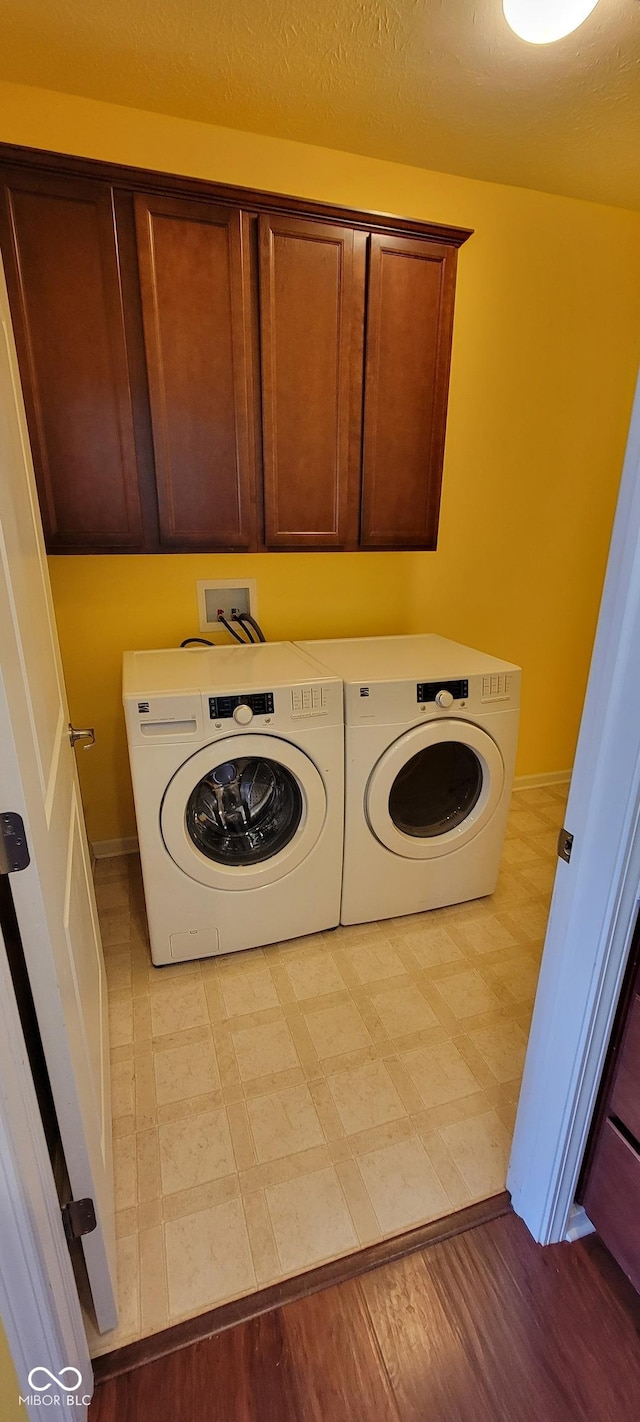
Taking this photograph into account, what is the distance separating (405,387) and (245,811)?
1.46 metres

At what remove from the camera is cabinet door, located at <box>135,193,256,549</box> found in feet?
5.07

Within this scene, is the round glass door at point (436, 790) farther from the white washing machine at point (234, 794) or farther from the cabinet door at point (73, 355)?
the cabinet door at point (73, 355)

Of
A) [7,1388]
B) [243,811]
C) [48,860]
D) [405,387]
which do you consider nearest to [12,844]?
[48,860]

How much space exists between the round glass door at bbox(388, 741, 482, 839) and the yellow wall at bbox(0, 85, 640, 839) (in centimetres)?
74

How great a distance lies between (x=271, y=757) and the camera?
64.5 inches

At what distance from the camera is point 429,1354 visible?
38.1 inches

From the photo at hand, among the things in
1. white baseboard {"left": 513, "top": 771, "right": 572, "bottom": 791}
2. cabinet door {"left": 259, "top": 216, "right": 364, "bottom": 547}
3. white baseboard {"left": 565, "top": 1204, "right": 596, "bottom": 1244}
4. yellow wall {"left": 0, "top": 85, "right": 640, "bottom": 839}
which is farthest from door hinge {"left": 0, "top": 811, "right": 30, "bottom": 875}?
white baseboard {"left": 513, "top": 771, "right": 572, "bottom": 791}

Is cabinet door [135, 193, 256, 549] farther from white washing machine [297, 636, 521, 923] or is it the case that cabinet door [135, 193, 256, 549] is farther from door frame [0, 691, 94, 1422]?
door frame [0, 691, 94, 1422]

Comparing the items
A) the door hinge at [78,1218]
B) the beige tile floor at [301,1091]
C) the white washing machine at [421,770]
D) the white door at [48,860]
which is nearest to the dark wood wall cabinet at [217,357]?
the white door at [48,860]

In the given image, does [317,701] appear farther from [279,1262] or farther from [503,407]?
[503,407]

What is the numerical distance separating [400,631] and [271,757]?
1.10 meters

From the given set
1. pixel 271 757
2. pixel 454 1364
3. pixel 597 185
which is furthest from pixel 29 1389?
pixel 597 185

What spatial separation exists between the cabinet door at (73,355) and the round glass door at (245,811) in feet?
2.54

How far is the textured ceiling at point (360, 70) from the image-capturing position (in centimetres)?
133
